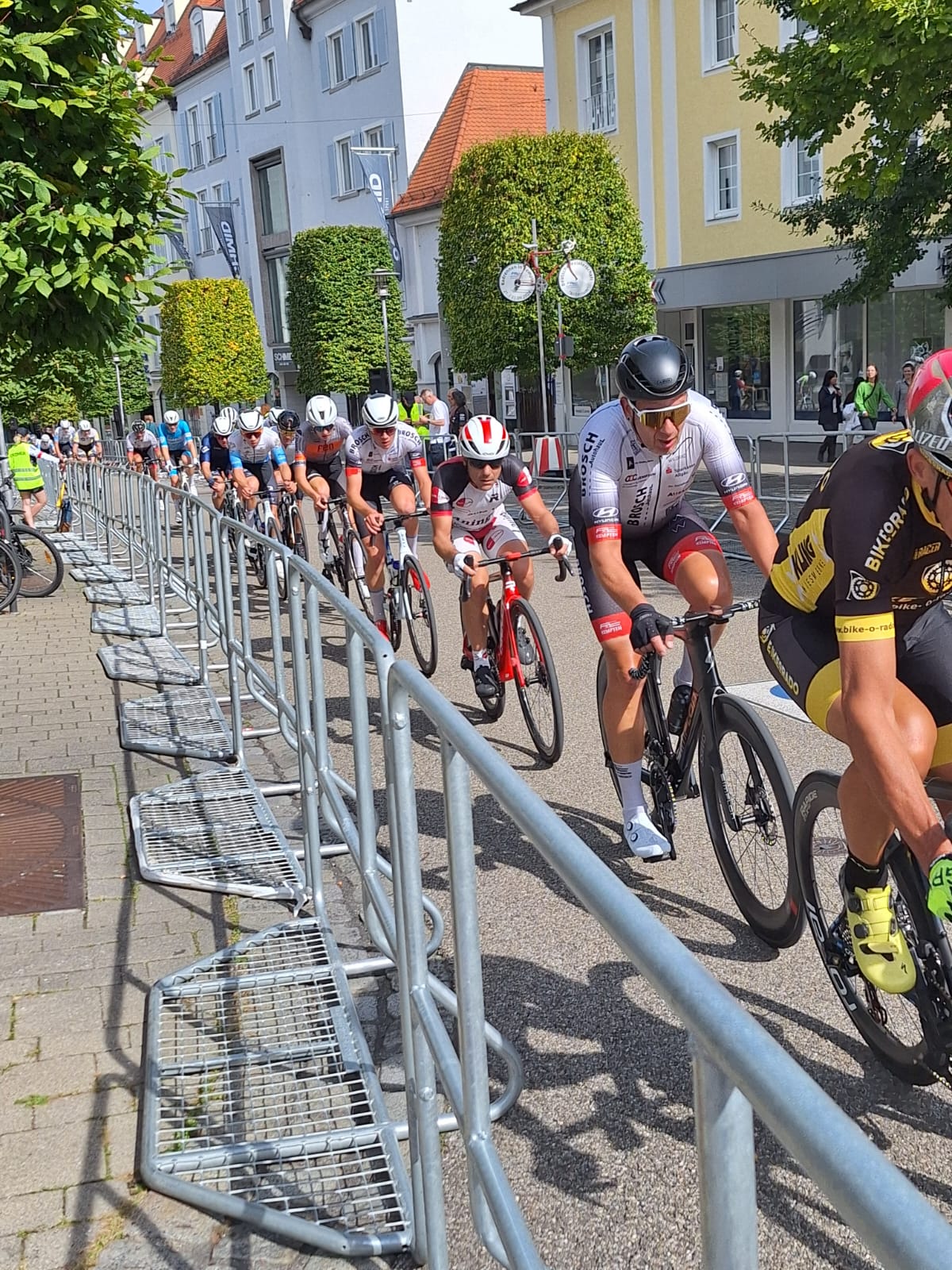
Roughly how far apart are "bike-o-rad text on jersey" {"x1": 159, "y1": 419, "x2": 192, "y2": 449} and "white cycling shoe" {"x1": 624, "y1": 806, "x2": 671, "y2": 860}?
20.3m

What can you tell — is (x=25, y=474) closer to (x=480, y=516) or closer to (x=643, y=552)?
(x=480, y=516)

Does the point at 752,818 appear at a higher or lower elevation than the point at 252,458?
lower

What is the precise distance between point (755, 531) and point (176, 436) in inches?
806

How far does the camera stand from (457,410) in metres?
29.7

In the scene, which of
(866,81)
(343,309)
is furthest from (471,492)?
(343,309)

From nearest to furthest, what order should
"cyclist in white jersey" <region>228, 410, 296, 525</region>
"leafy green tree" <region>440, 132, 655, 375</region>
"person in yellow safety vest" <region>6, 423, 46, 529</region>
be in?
"cyclist in white jersey" <region>228, 410, 296, 525</region> → "person in yellow safety vest" <region>6, 423, 46, 529</region> → "leafy green tree" <region>440, 132, 655, 375</region>

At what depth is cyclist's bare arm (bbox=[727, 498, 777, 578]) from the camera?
4.71 meters

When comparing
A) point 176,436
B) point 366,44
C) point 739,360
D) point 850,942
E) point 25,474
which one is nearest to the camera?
point 850,942

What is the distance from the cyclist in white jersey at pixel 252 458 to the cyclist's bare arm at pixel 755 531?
1019 centimetres

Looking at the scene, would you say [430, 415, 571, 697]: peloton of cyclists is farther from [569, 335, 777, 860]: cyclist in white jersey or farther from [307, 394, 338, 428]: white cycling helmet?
[307, 394, 338, 428]: white cycling helmet

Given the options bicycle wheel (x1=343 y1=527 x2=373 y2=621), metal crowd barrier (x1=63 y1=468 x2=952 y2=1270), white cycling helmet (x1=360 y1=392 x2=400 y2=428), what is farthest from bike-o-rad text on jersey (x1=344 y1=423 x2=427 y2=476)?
metal crowd barrier (x1=63 y1=468 x2=952 y2=1270)

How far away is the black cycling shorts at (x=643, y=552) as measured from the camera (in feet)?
16.5

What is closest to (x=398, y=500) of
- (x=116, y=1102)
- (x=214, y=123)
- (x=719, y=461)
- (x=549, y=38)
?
(x=719, y=461)

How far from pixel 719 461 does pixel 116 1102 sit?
3.15 meters
